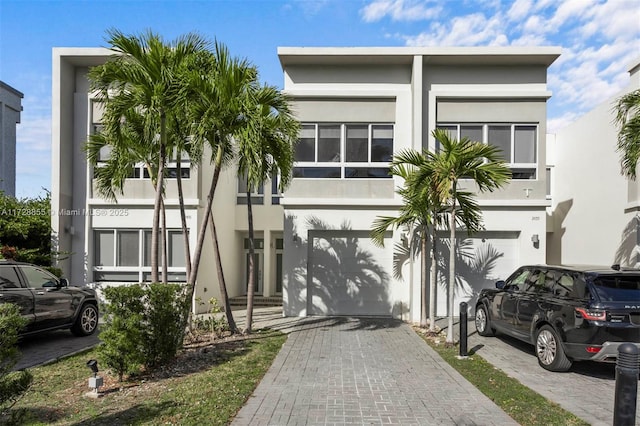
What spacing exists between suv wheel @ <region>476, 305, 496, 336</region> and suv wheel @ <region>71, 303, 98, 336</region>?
9.25 meters

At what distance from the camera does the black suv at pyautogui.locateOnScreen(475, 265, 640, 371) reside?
5988 millimetres

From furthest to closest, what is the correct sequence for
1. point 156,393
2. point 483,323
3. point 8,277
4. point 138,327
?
1. point 483,323
2. point 8,277
3. point 138,327
4. point 156,393

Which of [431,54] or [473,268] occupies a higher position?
[431,54]

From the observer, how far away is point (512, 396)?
18.0ft

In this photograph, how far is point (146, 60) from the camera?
7.05 m

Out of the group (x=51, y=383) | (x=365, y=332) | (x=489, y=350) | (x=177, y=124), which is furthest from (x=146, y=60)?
(x=489, y=350)

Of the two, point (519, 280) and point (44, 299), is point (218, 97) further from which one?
point (519, 280)

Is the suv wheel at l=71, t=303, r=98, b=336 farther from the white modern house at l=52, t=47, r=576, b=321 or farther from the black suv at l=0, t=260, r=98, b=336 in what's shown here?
the white modern house at l=52, t=47, r=576, b=321

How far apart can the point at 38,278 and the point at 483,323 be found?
391 inches

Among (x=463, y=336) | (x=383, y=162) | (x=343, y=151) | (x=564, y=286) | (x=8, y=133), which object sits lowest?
(x=463, y=336)

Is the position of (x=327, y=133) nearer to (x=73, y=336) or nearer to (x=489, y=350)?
(x=489, y=350)

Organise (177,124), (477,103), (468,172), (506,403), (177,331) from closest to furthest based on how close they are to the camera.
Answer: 1. (506,403)
2. (177,331)
3. (177,124)
4. (468,172)
5. (477,103)

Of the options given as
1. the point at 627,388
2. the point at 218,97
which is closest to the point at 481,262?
the point at 627,388

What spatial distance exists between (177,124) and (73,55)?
707 cm
